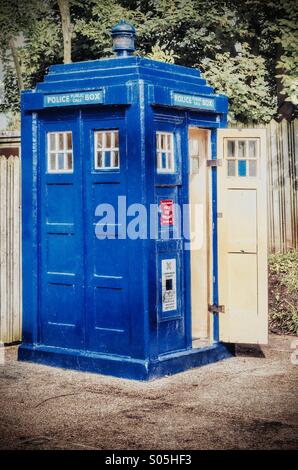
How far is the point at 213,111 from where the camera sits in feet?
27.2

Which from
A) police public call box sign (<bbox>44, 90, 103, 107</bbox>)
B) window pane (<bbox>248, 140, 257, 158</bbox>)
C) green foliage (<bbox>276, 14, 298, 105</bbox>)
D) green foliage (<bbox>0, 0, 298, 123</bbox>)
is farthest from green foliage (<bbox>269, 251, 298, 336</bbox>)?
police public call box sign (<bbox>44, 90, 103, 107</bbox>)

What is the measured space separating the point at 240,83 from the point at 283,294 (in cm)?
520

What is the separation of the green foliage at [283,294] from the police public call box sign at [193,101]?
117 inches

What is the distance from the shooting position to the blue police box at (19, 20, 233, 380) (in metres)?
7.48

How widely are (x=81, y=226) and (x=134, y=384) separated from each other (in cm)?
162

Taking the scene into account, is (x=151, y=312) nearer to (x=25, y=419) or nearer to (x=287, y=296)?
(x=25, y=419)

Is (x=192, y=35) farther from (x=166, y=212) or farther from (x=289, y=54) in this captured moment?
(x=166, y=212)

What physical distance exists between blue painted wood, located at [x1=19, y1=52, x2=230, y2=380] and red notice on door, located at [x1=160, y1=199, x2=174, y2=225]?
7 cm

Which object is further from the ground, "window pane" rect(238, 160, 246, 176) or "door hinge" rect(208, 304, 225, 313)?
"window pane" rect(238, 160, 246, 176)

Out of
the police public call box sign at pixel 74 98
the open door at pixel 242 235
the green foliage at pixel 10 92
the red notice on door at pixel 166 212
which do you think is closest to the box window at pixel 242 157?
the open door at pixel 242 235

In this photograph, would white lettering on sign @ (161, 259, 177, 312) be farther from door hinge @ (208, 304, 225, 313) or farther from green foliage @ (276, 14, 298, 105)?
green foliage @ (276, 14, 298, 105)

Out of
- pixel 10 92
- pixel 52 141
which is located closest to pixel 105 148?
pixel 52 141

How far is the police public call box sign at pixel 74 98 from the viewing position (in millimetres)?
7637

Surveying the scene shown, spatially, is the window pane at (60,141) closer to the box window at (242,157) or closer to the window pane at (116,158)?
the window pane at (116,158)
